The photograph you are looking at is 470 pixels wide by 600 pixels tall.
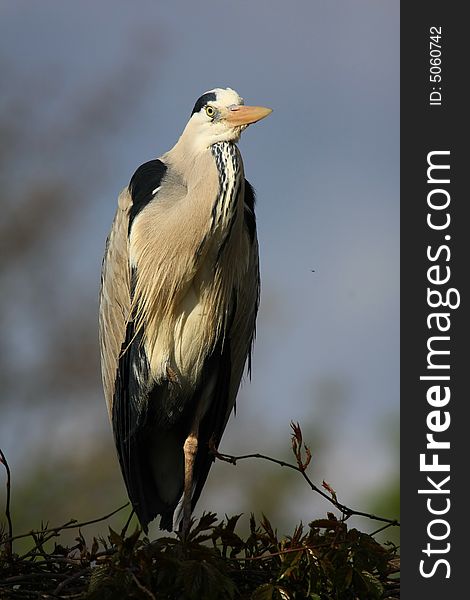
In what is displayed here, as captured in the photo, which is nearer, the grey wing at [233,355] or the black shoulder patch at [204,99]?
the black shoulder patch at [204,99]

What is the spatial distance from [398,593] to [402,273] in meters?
A: 0.94

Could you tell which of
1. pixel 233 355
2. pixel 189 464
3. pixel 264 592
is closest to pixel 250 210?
pixel 233 355

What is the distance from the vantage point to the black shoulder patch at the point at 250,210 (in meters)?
3.94

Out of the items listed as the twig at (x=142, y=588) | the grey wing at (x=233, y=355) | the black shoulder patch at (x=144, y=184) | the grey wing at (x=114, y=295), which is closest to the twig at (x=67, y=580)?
the twig at (x=142, y=588)

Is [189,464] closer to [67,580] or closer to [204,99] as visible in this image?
[67,580]

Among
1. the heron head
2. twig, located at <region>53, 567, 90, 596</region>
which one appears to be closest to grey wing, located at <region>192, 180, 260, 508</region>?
the heron head

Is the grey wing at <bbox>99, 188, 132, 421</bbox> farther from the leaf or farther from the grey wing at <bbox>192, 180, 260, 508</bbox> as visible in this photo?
the leaf

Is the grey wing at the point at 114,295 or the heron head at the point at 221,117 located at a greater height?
the heron head at the point at 221,117

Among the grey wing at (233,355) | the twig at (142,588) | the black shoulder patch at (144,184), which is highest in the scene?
the black shoulder patch at (144,184)

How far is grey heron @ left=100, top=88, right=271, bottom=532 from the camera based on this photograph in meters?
3.68

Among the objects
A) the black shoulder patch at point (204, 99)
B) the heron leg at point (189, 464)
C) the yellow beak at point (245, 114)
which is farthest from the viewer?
the heron leg at point (189, 464)

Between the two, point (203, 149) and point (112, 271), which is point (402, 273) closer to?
point (203, 149)

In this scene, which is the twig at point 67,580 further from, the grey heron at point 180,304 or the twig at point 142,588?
the grey heron at point 180,304

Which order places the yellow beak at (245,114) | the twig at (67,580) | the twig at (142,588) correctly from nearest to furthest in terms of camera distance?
the twig at (142,588), the twig at (67,580), the yellow beak at (245,114)
